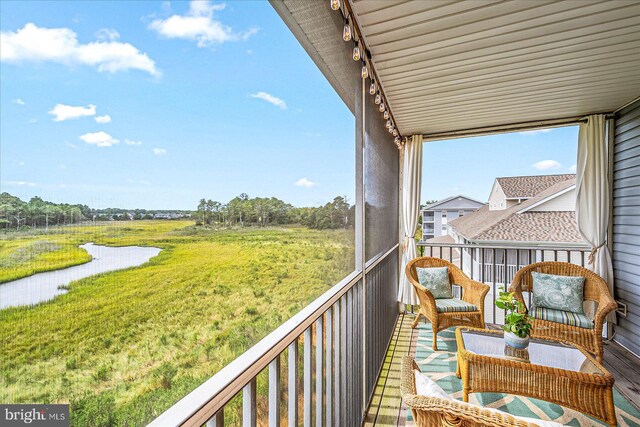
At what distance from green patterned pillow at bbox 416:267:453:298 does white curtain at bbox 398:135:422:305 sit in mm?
474

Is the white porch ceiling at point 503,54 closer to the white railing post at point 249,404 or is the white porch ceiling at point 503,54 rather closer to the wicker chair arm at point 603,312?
the white railing post at point 249,404

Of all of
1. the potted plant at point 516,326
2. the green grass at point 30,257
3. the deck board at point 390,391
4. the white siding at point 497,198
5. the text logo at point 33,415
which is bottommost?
the deck board at point 390,391

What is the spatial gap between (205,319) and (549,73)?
3.10m

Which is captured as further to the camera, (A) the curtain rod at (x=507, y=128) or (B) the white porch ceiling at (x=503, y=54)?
(A) the curtain rod at (x=507, y=128)

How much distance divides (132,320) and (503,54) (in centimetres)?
265

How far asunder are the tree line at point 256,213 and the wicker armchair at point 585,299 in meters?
2.66

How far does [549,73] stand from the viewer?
7.73 ft

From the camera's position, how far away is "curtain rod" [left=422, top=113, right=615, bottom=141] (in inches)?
135

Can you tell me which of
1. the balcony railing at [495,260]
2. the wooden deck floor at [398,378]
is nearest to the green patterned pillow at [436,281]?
the wooden deck floor at [398,378]

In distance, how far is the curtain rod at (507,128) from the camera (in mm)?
3418

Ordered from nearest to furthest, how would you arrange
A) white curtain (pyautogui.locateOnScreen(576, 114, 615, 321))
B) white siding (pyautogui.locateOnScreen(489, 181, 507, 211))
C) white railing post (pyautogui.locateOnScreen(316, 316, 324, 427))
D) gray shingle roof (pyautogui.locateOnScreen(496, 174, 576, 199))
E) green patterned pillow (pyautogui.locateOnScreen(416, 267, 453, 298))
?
1. white railing post (pyautogui.locateOnScreen(316, 316, 324, 427))
2. white curtain (pyautogui.locateOnScreen(576, 114, 615, 321))
3. green patterned pillow (pyautogui.locateOnScreen(416, 267, 453, 298))
4. gray shingle roof (pyautogui.locateOnScreen(496, 174, 576, 199))
5. white siding (pyautogui.locateOnScreen(489, 181, 507, 211))

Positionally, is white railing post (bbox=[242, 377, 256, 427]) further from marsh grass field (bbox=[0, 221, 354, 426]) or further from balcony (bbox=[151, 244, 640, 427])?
marsh grass field (bbox=[0, 221, 354, 426])

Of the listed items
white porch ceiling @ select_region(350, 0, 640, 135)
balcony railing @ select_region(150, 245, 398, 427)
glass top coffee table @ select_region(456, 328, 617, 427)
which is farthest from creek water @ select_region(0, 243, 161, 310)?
glass top coffee table @ select_region(456, 328, 617, 427)

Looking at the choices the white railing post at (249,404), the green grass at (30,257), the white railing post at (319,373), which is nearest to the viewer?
the green grass at (30,257)
